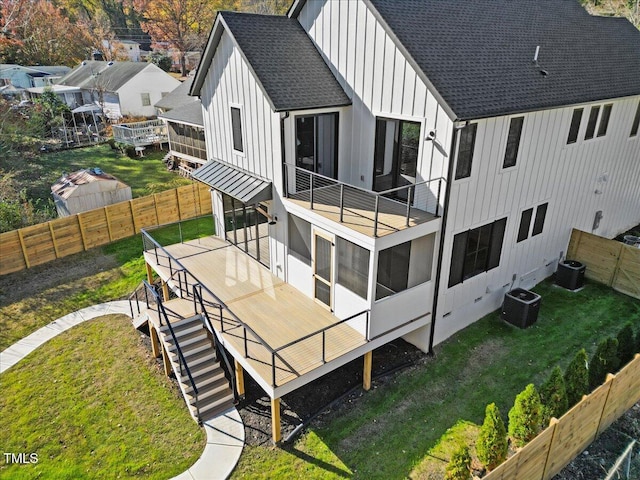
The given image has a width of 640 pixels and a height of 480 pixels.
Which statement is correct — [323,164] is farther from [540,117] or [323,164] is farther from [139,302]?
[139,302]

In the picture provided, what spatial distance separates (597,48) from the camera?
16.5 metres

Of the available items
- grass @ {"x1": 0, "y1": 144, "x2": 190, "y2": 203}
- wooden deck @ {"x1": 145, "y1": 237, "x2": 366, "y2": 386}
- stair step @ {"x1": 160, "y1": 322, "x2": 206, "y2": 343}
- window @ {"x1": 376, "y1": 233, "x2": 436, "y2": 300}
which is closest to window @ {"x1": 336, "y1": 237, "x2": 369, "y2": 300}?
window @ {"x1": 376, "y1": 233, "x2": 436, "y2": 300}

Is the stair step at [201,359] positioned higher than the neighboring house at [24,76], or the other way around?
the neighboring house at [24,76]

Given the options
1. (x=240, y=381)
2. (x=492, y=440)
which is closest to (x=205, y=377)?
(x=240, y=381)

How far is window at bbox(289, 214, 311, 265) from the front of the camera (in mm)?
12164

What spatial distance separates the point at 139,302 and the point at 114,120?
30.5 metres

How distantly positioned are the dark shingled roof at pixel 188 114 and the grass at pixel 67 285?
34.5 ft

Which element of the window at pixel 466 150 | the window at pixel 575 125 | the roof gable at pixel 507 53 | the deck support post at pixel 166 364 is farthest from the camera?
the window at pixel 575 125

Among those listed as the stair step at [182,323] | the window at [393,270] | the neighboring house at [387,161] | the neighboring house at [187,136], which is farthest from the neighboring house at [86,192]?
the window at [393,270]

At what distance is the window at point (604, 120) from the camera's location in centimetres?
1441

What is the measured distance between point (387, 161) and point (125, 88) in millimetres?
35424

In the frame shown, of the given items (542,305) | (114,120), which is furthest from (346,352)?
(114,120)

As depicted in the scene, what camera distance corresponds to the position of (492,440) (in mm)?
8141

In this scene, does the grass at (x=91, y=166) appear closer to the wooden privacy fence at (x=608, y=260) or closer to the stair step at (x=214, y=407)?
the stair step at (x=214, y=407)
